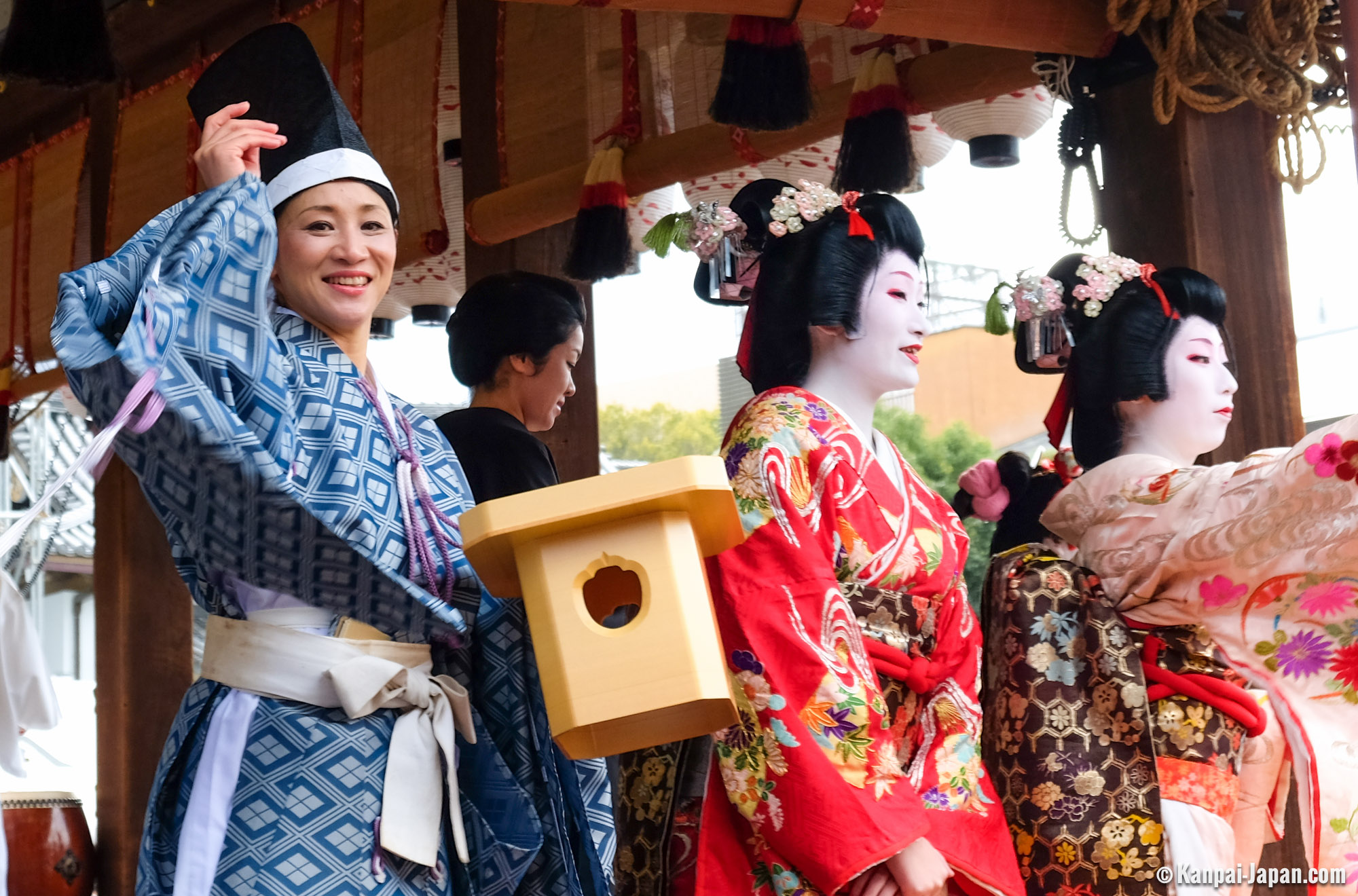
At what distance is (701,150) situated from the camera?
432cm

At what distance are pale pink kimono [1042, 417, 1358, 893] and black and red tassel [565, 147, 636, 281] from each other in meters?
1.80

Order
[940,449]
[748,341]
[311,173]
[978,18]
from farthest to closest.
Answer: [940,449]
[978,18]
[748,341]
[311,173]

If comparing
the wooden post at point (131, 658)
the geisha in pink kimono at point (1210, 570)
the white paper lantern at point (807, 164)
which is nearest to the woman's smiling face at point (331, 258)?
the geisha in pink kimono at point (1210, 570)

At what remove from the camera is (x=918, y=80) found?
13.0ft

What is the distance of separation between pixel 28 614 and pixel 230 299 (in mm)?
1310

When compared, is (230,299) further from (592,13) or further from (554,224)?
(592,13)

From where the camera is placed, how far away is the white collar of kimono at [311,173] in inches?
94.9

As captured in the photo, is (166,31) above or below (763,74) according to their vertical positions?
above

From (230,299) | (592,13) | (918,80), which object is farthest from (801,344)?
(592,13)

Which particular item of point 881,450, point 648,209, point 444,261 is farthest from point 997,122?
point 444,261

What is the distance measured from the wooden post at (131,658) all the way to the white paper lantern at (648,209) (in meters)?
2.59

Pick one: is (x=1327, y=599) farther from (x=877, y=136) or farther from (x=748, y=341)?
(x=877, y=136)

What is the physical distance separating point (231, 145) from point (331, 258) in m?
0.27

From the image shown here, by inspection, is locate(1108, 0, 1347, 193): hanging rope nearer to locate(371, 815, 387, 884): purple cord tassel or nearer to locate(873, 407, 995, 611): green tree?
locate(371, 815, 387, 884): purple cord tassel
